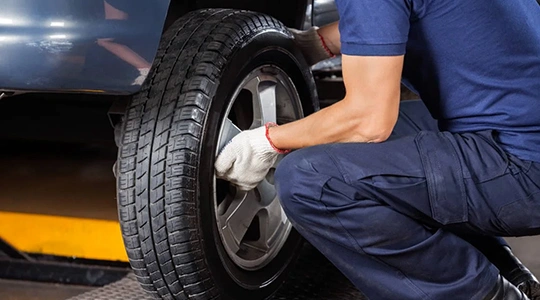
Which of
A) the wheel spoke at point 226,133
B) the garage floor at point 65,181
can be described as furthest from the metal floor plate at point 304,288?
the wheel spoke at point 226,133

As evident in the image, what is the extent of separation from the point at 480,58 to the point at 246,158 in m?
0.61

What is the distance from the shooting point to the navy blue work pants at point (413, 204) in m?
1.80

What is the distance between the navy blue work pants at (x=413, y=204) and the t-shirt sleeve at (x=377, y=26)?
0.82 ft

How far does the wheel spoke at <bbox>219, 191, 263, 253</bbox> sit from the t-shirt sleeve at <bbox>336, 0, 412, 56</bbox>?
0.57 m

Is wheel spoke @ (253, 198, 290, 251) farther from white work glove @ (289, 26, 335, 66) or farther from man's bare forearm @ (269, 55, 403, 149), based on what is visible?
white work glove @ (289, 26, 335, 66)

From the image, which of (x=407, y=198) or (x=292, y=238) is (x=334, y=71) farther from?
(x=407, y=198)

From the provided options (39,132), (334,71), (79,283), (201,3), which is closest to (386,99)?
(201,3)

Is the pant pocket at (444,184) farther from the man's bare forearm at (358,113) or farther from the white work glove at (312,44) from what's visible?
the white work glove at (312,44)

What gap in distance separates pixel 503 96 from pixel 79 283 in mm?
1386

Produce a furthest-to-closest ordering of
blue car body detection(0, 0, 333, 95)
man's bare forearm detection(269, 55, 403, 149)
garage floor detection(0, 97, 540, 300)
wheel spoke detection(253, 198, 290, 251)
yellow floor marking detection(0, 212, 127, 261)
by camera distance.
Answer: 1. yellow floor marking detection(0, 212, 127, 261)
2. garage floor detection(0, 97, 540, 300)
3. wheel spoke detection(253, 198, 290, 251)
4. man's bare forearm detection(269, 55, 403, 149)
5. blue car body detection(0, 0, 333, 95)

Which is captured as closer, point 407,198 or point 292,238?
point 407,198

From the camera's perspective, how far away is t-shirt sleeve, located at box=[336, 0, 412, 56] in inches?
66.6

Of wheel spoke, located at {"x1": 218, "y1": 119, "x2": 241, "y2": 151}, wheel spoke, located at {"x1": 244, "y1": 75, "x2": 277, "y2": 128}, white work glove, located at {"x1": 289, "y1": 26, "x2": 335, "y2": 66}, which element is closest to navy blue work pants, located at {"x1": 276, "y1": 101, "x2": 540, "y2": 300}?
wheel spoke, located at {"x1": 218, "y1": 119, "x2": 241, "y2": 151}

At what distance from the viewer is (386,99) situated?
1.75m
